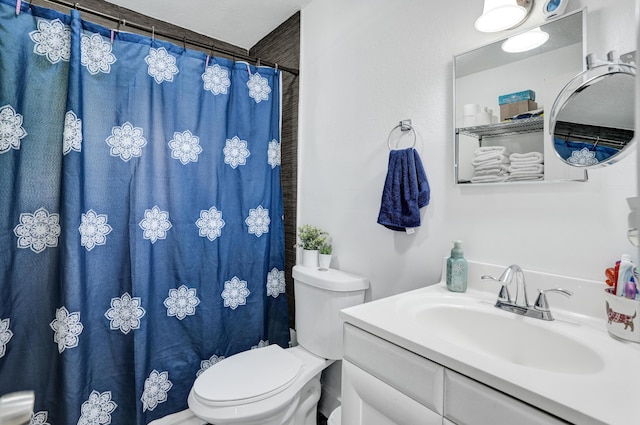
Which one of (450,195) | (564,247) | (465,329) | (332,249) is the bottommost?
(465,329)

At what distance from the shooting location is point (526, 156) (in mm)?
1038

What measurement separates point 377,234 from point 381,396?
2.63ft

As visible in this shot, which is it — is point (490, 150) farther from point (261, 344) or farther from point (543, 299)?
point (261, 344)

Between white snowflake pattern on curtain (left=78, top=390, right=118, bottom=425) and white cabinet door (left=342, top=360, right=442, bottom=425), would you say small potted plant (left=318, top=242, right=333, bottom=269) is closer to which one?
white cabinet door (left=342, top=360, right=442, bottom=425)

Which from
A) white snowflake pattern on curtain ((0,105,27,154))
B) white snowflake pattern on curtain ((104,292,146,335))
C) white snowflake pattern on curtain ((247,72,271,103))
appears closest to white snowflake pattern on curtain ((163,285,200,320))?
white snowflake pattern on curtain ((104,292,146,335))

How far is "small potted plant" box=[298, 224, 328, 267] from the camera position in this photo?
1719mm

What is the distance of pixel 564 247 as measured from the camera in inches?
37.9

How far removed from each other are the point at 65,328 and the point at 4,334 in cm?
22

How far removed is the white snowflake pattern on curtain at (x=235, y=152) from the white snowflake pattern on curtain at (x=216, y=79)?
28cm

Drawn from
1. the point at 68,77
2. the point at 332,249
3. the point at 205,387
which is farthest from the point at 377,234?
the point at 68,77

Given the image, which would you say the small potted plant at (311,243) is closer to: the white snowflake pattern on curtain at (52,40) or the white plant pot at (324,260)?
the white plant pot at (324,260)

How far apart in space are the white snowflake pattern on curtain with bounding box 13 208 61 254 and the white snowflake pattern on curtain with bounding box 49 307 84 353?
11.8 inches

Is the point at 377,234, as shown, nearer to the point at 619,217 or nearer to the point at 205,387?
the point at 619,217

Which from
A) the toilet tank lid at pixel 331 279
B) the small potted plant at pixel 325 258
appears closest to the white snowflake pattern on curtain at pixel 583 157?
the toilet tank lid at pixel 331 279
